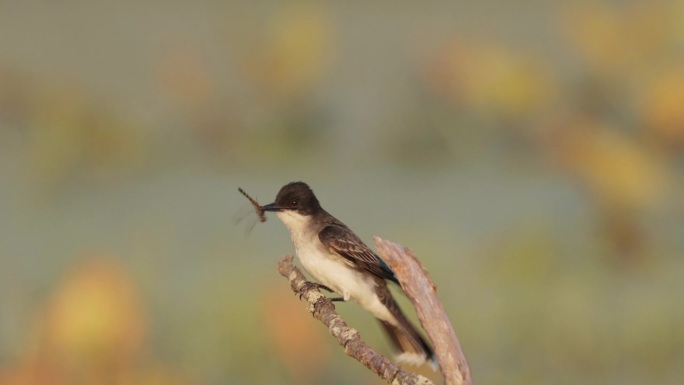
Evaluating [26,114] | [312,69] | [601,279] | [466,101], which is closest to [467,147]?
[466,101]

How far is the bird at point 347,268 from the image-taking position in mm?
3541

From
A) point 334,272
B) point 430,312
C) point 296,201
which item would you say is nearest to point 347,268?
point 334,272

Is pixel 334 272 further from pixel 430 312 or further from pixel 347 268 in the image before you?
pixel 430 312

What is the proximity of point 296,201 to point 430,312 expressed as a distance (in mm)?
1074

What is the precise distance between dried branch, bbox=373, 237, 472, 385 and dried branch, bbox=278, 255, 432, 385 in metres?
0.06

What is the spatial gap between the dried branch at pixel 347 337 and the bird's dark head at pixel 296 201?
49 cm

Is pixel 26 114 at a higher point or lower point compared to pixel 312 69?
lower

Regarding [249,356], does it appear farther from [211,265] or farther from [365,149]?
[365,149]

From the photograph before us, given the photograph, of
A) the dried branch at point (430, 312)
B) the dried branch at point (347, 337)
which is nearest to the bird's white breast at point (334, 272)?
the dried branch at point (347, 337)

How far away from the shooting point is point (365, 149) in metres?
6.52

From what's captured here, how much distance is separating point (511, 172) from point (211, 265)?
159 centimetres

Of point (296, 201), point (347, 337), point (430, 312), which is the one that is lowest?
point (347, 337)

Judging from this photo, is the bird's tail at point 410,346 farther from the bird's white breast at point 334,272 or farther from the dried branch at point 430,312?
the dried branch at point 430,312

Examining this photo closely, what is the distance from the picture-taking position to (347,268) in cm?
359
